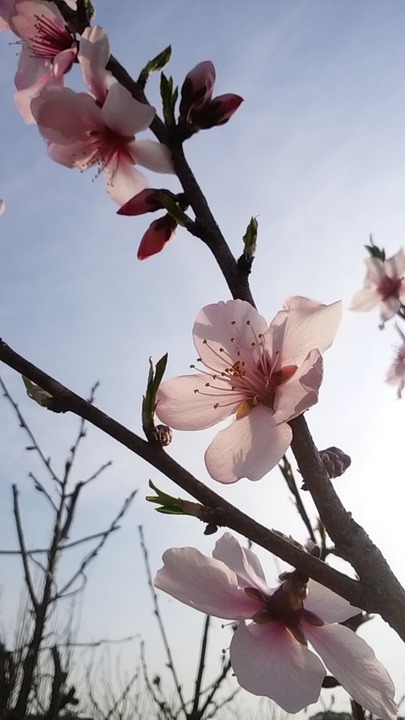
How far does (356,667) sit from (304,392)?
40cm

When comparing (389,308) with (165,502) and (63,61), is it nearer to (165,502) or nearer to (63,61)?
(63,61)

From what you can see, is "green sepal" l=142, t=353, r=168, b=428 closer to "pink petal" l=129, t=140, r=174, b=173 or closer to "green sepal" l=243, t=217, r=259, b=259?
"green sepal" l=243, t=217, r=259, b=259

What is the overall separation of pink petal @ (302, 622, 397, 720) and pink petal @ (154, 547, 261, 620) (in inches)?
4.5

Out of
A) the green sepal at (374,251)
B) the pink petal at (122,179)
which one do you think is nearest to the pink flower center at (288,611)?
the pink petal at (122,179)

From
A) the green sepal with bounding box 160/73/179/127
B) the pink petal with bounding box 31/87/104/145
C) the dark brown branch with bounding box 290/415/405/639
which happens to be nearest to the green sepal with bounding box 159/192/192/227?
the green sepal with bounding box 160/73/179/127

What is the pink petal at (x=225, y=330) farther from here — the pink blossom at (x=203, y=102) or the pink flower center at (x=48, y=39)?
the pink flower center at (x=48, y=39)

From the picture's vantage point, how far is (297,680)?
87 centimetres

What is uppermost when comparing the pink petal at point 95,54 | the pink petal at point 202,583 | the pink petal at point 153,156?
the pink petal at point 95,54

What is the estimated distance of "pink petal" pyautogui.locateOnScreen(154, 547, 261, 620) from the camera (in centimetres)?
86

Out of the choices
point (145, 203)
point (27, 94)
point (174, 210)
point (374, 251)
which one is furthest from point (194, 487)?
point (374, 251)

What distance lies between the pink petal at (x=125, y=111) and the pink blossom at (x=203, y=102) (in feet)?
0.22

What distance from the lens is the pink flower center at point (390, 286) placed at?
12.4 ft

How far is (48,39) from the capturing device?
132 centimetres

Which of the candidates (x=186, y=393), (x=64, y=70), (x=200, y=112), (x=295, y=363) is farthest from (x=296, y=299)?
(x=64, y=70)
